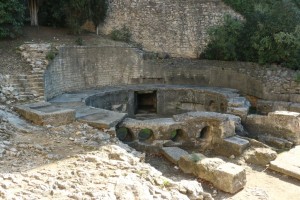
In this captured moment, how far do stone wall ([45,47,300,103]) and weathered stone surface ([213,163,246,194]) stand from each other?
669cm

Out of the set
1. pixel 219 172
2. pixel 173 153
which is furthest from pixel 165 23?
pixel 219 172

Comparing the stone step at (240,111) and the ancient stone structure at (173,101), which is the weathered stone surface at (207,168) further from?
the stone step at (240,111)

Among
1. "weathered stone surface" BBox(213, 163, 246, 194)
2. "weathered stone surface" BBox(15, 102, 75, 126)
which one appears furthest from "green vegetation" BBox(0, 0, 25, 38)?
"weathered stone surface" BBox(213, 163, 246, 194)

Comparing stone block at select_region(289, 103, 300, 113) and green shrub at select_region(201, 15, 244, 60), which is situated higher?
green shrub at select_region(201, 15, 244, 60)

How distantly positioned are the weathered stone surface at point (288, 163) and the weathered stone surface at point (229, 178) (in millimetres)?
1345

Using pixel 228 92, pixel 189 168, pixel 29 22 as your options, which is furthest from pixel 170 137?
pixel 29 22

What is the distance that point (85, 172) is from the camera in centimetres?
554

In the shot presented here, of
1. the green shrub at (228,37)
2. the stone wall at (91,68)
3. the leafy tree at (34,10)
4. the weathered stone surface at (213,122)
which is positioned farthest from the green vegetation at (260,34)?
the leafy tree at (34,10)

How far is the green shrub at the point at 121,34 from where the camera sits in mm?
15766

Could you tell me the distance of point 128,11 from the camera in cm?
1623

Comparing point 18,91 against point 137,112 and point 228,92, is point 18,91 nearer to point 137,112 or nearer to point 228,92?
point 137,112

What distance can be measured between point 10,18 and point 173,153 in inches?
330

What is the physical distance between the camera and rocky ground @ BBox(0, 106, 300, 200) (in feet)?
16.0

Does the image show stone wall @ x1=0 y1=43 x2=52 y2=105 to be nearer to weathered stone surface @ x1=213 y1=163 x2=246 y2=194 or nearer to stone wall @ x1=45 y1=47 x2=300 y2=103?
stone wall @ x1=45 y1=47 x2=300 y2=103
